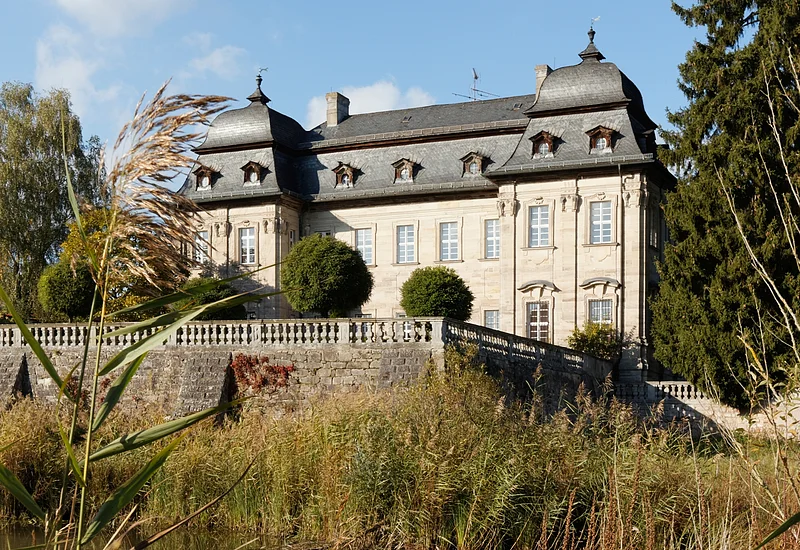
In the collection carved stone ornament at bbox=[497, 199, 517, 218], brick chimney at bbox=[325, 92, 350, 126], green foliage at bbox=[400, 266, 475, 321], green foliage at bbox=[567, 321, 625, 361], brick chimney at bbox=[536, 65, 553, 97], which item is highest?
brick chimney at bbox=[536, 65, 553, 97]

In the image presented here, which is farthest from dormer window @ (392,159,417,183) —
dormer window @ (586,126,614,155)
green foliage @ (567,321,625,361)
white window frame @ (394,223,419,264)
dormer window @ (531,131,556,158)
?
green foliage @ (567,321,625,361)

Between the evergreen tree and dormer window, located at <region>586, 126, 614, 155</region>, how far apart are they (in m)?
3.88

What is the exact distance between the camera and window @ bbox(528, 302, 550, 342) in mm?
28422

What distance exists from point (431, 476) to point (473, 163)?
21567mm

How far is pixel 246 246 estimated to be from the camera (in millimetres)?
31672

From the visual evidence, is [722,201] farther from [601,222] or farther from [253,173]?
[253,173]

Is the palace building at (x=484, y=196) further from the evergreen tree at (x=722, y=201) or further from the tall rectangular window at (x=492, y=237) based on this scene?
the evergreen tree at (x=722, y=201)

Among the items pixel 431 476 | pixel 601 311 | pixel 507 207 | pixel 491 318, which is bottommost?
pixel 431 476

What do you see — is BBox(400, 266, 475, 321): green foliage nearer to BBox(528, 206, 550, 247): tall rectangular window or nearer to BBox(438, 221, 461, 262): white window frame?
BBox(528, 206, 550, 247): tall rectangular window

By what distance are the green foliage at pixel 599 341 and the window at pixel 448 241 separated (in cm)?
531

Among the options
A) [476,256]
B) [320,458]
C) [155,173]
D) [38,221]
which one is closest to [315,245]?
[476,256]

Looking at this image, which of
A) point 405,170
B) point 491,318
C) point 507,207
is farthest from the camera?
point 405,170

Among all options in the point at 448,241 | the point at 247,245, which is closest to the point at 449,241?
the point at 448,241

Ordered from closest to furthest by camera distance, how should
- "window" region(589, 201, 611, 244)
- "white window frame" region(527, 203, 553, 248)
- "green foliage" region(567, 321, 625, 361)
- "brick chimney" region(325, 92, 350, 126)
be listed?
"green foliage" region(567, 321, 625, 361) < "window" region(589, 201, 611, 244) < "white window frame" region(527, 203, 553, 248) < "brick chimney" region(325, 92, 350, 126)
